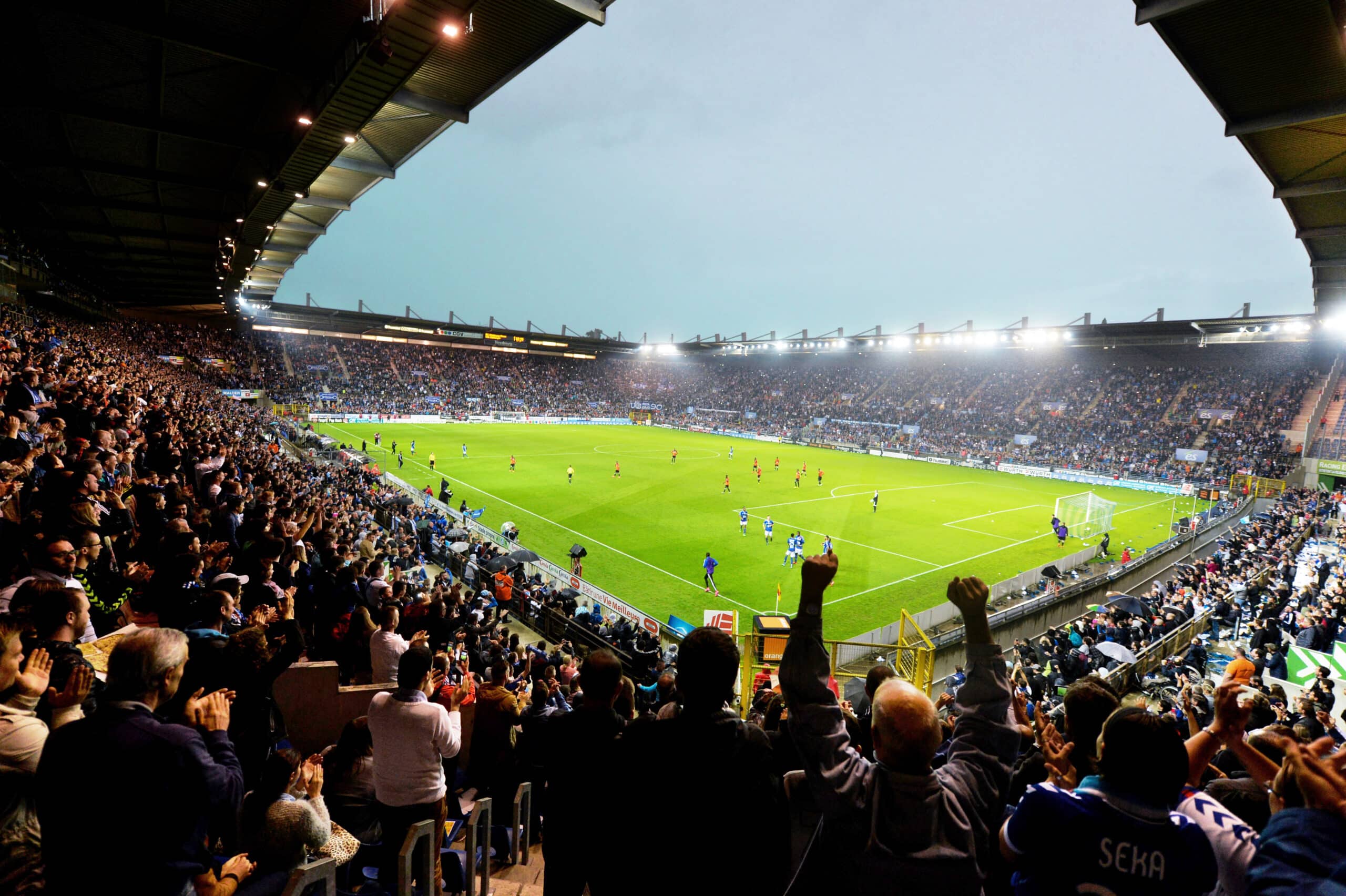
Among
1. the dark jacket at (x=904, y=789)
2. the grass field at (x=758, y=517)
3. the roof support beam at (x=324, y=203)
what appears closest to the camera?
the dark jacket at (x=904, y=789)

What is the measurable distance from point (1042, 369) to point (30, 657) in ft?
240

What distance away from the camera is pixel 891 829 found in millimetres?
2049

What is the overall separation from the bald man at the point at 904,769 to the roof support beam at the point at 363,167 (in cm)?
1383

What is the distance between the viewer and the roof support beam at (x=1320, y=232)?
48.0 feet

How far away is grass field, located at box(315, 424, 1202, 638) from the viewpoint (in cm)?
1934

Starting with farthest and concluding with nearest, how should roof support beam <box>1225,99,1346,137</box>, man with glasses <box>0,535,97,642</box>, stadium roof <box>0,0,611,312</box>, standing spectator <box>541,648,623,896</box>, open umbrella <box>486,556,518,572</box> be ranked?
1. open umbrella <box>486,556,518,572</box>
2. roof support beam <box>1225,99,1346,137</box>
3. stadium roof <box>0,0,611,312</box>
4. man with glasses <box>0,535,97,642</box>
5. standing spectator <box>541,648,623,896</box>

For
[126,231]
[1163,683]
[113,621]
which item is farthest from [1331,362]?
[126,231]

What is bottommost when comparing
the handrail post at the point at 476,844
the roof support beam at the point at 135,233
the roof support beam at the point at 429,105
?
the handrail post at the point at 476,844

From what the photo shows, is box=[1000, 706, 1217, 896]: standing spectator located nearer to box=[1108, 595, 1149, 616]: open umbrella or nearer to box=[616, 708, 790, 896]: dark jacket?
box=[616, 708, 790, 896]: dark jacket

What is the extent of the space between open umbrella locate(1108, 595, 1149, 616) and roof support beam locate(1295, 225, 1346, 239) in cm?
899

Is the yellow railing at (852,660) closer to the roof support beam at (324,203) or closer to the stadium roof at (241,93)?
the stadium roof at (241,93)

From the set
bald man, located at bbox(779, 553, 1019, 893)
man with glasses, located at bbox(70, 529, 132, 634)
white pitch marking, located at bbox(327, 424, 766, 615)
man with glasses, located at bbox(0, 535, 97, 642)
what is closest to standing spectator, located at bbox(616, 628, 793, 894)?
bald man, located at bbox(779, 553, 1019, 893)

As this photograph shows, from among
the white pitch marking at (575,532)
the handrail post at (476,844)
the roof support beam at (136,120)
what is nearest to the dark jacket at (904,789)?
the handrail post at (476,844)

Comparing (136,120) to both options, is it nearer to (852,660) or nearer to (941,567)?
(852,660)
